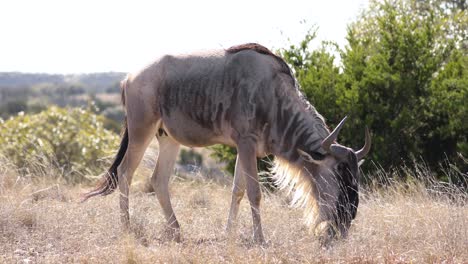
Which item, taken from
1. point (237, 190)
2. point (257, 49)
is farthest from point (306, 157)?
point (257, 49)

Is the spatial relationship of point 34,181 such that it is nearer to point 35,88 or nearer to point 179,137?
point 179,137

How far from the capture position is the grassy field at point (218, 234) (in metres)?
6.91

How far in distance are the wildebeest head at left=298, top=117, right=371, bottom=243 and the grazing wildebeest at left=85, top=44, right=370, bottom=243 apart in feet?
0.03

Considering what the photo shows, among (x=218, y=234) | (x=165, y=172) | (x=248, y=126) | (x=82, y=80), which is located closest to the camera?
(x=248, y=126)

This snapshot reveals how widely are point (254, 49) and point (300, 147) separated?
1315mm

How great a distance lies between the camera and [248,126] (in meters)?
8.38

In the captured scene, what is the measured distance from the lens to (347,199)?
7.88 metres

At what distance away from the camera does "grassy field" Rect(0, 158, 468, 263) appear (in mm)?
6906

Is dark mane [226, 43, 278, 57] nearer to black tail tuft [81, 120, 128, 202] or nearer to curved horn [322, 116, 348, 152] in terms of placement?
curved horn [322, 116, 348, 152]

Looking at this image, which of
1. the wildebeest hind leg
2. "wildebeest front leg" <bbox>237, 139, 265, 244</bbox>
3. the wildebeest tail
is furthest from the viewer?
the wildebeest tail

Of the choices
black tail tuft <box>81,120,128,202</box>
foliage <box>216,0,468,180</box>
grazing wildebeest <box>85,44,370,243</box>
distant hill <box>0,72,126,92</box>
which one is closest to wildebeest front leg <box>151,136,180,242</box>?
grazing wildebeest <box>85,44,370,243</box>

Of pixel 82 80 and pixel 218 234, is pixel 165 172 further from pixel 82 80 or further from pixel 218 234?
pixel 82 80

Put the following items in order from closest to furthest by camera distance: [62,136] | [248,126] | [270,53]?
[248,126] → [270,53] → [62,136]

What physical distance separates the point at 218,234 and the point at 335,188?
57.0 inches
